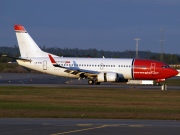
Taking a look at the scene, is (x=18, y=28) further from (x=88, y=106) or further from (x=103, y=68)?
(x=88, y=106)

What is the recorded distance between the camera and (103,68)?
6425 cm

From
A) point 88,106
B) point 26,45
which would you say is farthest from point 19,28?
point 88,106

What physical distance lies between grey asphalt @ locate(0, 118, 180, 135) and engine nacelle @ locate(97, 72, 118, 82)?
120ft

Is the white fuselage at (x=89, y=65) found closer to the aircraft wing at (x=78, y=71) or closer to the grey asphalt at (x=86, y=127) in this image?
the aircraft wing at (x=78, y=71)

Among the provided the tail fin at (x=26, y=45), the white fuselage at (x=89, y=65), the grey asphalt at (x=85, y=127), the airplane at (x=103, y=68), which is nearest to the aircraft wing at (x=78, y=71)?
the airplane at (x=103, y=68)

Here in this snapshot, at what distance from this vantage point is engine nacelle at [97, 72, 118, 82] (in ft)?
204

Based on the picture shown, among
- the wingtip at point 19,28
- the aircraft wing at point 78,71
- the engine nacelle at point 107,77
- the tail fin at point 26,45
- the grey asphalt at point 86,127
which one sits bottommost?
Answer: the grey asphalt at point 86,127

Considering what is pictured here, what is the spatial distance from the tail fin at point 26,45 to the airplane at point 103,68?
833 mm

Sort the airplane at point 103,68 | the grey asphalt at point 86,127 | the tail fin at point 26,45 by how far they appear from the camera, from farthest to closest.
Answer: the tail fin at point 26,45, the airplane at point 103,68, the grey asphalt at point 86,127

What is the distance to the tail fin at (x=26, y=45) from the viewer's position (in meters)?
66.9

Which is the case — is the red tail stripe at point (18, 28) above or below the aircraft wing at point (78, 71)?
above

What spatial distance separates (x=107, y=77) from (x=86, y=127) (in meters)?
40.3

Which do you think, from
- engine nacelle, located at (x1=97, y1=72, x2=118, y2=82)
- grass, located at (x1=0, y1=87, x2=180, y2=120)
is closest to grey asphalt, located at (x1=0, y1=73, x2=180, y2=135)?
grass, located at (x1=0, y1=87, x2=180, y2=120)

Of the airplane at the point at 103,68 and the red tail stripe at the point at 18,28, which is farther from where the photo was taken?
the red tail stripe at the point at 18,28
